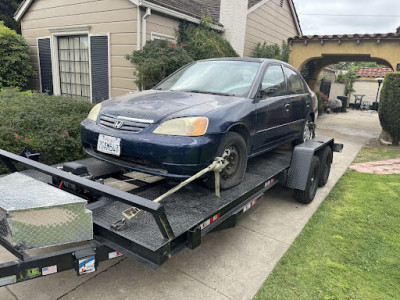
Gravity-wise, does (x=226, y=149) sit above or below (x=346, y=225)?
above

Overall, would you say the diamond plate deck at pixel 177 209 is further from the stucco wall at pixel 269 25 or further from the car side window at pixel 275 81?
the stucco wall at pixel 269 25

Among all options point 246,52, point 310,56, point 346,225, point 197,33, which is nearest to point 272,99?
A: point 346,225

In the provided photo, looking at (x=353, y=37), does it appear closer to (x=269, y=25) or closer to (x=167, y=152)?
(x=269, y=25)

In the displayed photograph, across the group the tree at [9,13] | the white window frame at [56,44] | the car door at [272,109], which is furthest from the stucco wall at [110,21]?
the tree at [9,13]

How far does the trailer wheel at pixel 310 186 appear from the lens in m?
4.10

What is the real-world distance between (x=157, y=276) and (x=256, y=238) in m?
1.25

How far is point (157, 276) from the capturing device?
2.64m

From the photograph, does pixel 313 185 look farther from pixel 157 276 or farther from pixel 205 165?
pixel 157 276

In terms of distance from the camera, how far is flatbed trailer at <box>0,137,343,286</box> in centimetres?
184

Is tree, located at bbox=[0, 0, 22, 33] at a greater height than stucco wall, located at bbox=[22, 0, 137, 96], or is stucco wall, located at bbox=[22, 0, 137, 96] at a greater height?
tree, located at bbox=[0, 0, 22, 33]

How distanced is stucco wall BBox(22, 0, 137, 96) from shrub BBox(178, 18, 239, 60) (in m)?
1.56

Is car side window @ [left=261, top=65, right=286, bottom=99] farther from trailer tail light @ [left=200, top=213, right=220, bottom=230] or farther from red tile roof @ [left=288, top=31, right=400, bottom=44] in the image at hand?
red tile roof @ [left=288, top=31, right=400, bottom=44]

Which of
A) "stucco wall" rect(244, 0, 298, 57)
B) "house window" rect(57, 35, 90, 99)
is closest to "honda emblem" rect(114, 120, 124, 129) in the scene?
"house window" rect(57, 35, 90, 99)

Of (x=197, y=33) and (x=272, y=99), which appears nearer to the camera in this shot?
(x=272, y=99)
